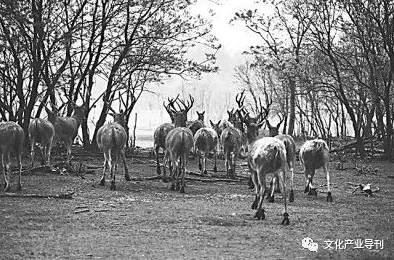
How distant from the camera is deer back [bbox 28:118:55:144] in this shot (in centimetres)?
1941

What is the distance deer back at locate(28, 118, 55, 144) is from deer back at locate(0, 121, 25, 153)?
450 centimetres

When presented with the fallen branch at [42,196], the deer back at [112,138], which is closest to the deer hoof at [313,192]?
the deer back at [112,138]

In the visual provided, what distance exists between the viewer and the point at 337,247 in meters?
9.27

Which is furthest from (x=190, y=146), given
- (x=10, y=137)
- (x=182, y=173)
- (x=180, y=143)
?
(x=10, y=137)

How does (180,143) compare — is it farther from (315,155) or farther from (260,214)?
(260,214)

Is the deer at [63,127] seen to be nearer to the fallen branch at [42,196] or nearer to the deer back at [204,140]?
the deer back at [204,140]

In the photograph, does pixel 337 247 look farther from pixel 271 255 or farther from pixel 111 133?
pixel 111 133

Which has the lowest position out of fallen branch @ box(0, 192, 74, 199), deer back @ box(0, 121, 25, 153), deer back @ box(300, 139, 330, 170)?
fallen branch @ box(0, 192, 74, 199)

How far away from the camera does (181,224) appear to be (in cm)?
1107

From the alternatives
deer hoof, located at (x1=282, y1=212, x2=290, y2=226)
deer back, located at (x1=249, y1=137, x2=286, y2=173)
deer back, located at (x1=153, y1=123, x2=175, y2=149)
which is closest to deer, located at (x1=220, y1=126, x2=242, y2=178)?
deer back, located at (x1=153, y1=123, x2=175, y2=149)

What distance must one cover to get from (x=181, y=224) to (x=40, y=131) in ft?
31.6

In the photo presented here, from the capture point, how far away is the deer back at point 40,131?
19.4 meters

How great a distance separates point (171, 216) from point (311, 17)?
19.6 meters

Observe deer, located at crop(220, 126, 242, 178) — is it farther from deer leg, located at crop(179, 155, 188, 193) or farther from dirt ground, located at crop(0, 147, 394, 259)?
deer leg, located at crop(179, 155, 188, 193)
